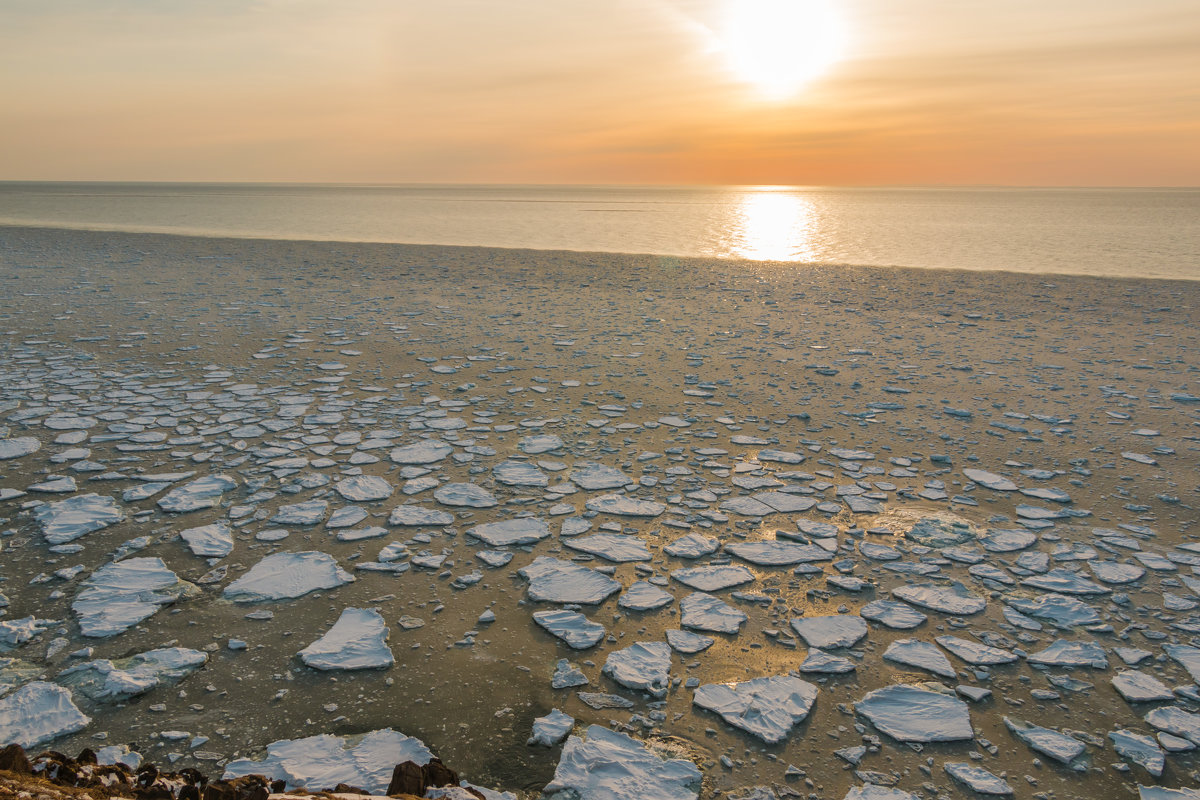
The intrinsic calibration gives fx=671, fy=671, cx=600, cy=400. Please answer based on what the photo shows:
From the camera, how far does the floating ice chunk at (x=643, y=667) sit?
7.25 ft

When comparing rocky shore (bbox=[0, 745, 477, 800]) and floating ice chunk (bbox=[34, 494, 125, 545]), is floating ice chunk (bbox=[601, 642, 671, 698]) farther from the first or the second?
floating ice chunk (bbox=[34, 494, 125, 545])

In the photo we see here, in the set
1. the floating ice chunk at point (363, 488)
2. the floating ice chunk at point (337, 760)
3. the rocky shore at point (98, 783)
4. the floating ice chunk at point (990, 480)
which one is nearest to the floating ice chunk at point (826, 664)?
the floating ice chunk at point (337, 760)

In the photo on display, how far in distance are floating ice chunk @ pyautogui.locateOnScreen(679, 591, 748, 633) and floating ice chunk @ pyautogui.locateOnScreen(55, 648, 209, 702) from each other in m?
1.71

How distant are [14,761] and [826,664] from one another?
2.16m

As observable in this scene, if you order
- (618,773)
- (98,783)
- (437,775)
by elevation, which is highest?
(98,783)

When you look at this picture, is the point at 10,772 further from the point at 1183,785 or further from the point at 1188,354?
the point at 1188,354

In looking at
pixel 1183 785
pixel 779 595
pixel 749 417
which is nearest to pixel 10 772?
pixel 779 595

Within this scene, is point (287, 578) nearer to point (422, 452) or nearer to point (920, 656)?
point (422, 452)

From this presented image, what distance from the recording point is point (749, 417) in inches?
187

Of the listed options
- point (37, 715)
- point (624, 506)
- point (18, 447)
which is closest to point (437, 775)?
point (37, 715)

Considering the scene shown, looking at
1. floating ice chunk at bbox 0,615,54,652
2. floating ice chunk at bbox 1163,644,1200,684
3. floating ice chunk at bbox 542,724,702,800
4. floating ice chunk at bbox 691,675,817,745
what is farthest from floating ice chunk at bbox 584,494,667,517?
floating ice chunk at bbox 0,615,54,652

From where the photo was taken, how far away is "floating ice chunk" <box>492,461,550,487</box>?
3704 millimetres

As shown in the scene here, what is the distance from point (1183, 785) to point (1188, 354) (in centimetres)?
592

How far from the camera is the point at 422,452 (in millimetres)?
4066
